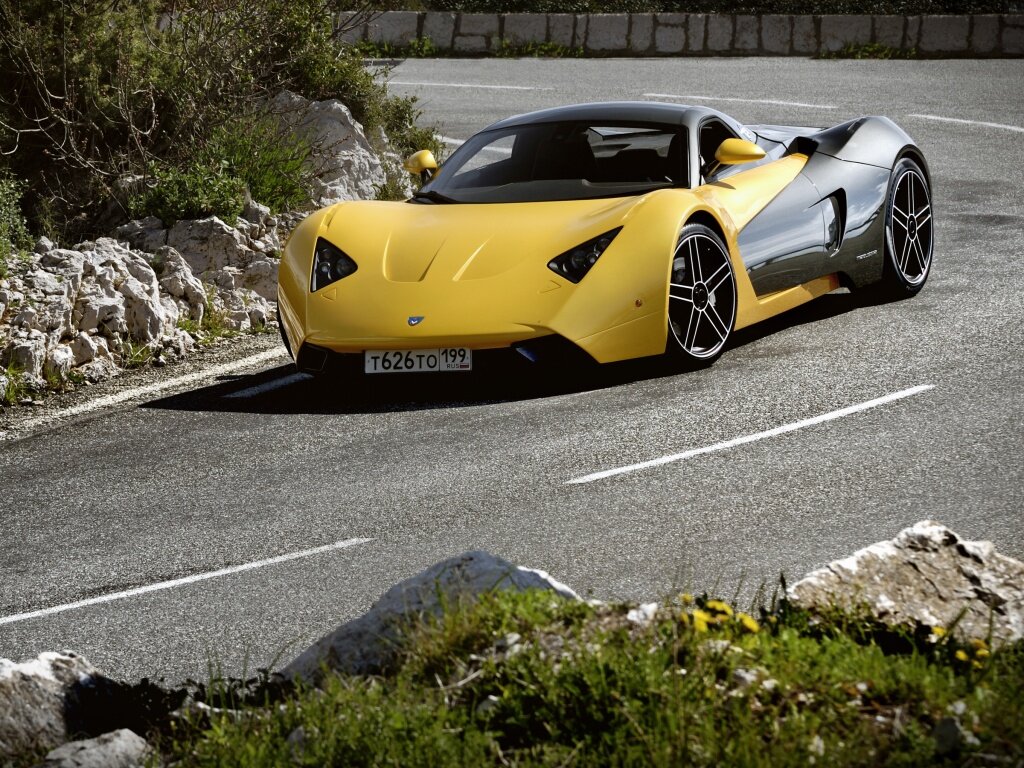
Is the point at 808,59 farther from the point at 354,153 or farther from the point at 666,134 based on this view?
the point at 666,134

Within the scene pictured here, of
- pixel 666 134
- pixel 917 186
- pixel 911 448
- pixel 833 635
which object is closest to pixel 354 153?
pixel 666 134

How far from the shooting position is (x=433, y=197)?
952 centimetres

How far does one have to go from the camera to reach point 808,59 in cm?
2241

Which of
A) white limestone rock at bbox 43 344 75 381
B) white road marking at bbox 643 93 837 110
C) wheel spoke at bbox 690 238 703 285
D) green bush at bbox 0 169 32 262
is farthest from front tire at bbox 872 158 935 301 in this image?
white road marking at bbox 643 93 837 110

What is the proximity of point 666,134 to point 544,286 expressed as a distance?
2.49 metres

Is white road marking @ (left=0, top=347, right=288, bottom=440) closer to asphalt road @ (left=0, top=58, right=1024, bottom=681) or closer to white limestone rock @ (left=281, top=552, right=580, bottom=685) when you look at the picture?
asphalt road @ (left=0, top=58, right=1024, bottom=681)

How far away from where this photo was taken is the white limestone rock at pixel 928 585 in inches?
166

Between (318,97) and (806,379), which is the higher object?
(318,97)

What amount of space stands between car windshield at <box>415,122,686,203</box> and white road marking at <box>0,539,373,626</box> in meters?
3.51

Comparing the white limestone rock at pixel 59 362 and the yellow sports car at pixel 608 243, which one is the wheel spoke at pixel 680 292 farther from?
the white limestone rock at pixel 59 362

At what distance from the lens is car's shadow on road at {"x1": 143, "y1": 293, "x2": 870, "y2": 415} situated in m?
8.14

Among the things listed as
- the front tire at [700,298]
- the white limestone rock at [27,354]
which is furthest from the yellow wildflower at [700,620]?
the white limestone rock at [27,354]

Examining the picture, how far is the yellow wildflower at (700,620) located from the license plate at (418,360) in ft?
13.7

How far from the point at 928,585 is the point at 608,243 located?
3.95 metres
